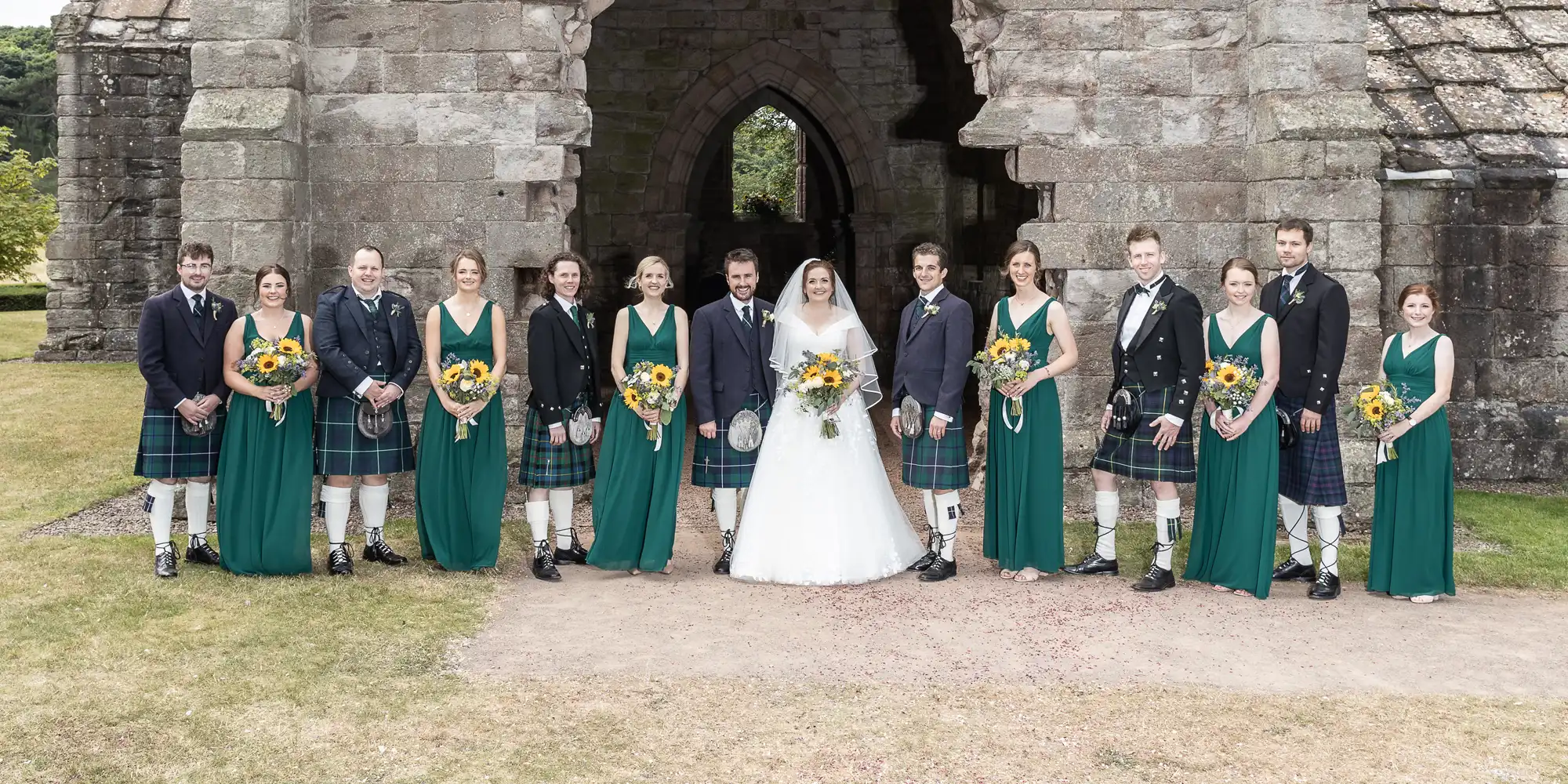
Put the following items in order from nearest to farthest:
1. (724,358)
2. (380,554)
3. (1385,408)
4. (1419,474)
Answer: (1385,408)
(1419,474)
(724,358)
(380,554)

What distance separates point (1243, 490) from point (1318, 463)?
1.36 ft

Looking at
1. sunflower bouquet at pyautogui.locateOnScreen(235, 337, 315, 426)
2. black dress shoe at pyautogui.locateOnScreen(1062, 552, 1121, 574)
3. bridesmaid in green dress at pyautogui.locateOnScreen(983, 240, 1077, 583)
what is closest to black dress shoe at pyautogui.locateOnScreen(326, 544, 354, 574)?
sunflower bouquet at pyautogui.locateOnScreen(235, 337, 315, 426)

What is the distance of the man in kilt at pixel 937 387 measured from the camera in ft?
21.3

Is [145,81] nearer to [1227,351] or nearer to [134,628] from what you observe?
[134,628]

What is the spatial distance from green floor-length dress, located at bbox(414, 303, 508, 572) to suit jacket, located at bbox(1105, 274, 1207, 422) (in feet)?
10.6

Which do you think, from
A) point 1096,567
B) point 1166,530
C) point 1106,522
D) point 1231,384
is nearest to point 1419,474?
point 1231,384

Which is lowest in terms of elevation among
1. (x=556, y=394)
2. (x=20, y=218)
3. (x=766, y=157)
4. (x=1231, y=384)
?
(x=556, y=394)

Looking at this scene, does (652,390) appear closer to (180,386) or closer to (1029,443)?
(1029,443)

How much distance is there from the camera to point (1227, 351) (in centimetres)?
633

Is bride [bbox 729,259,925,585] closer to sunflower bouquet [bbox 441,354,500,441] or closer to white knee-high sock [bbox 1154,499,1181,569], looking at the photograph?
white knee-high sock [bbox 1154,499,1181,569]

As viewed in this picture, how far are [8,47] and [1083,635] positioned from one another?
45860 millimetres

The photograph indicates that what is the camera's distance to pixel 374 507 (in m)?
6.89

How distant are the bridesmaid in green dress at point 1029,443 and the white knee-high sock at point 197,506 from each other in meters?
4.05

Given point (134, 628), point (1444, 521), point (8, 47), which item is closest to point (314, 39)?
point (134, 628)
